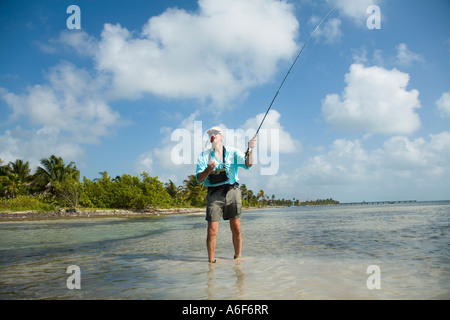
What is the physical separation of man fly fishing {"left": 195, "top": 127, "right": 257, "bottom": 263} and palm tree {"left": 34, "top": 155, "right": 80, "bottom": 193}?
47.4m

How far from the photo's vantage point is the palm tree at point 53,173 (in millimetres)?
46188

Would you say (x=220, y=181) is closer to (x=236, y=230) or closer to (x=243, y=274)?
(x=236, y=230)

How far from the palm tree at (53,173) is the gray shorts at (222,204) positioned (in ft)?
156

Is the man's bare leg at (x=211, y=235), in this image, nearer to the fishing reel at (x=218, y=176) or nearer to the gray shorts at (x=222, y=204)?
the gray shorts at (x=222, y=204)

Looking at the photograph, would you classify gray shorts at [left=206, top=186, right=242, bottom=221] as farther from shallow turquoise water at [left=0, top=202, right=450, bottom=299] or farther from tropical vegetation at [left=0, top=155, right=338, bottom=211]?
tropical vegetation at [left=0, top=155, right=338, bottom=211]

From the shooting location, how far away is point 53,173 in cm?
4619

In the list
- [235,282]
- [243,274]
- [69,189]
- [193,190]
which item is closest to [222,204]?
[243,274]

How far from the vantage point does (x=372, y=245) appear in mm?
5973

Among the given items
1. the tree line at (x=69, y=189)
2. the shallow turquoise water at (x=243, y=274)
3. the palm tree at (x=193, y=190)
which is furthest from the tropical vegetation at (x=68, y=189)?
the shallow turquoise water at (x=243, y=274)

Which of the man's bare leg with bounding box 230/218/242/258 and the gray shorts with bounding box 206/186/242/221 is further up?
the gray shorts with bounding box 206/186/242/221

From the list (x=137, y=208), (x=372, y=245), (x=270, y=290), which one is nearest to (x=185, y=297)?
(x=270, y=290)

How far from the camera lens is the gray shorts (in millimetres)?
4348

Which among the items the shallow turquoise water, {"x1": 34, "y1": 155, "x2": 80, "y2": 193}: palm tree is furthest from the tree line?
the shallow turquoise water
